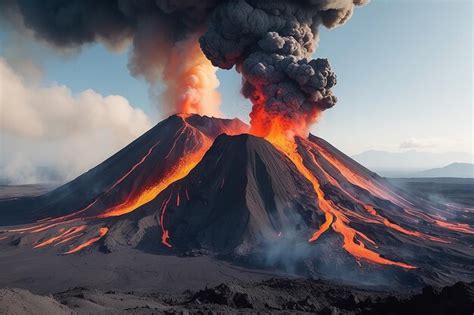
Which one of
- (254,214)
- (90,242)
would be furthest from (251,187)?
(90,242)

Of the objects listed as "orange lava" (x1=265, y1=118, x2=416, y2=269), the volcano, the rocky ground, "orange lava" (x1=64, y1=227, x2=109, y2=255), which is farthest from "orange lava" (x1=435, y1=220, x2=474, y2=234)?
"orange lava" (x1=64, y1=227, x2=109, y2=255)

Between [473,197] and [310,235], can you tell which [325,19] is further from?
[473,197]

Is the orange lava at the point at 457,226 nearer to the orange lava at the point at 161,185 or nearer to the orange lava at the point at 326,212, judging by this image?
the orange lava at the point at 326,212

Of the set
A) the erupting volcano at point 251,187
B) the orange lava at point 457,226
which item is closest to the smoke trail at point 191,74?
the erupting volcano at point 251,187

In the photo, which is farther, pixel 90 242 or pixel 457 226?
pixel 457 226

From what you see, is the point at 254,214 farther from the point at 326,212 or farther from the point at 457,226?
the point at 457,226

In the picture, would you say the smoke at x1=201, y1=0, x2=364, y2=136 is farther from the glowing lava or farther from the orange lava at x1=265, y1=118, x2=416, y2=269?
the glowing lava
